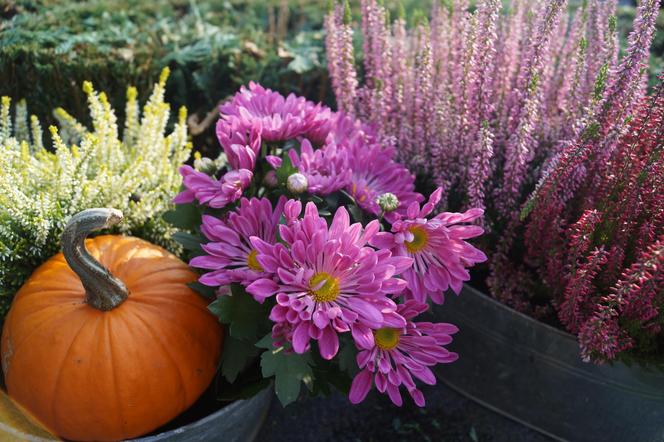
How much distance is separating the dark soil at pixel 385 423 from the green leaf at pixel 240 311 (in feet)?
2.15

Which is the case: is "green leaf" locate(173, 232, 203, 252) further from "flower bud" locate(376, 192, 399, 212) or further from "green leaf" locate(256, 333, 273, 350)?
"flower bud" locate(376, 192, 399, 212)

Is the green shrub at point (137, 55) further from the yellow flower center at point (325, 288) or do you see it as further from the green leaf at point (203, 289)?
the yellow flower center at point (325, 288)

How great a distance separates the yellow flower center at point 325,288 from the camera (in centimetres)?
119

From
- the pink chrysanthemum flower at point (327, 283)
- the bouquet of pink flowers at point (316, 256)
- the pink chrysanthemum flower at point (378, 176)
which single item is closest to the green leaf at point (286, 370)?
the bouquet of pink flowers at point (316, 256)

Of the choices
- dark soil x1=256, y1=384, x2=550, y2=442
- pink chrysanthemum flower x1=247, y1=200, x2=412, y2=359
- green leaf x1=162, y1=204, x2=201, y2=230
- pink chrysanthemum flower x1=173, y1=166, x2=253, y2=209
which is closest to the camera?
pink chrysanthemum flower x1=247, y1=200, x2=412, y2=359

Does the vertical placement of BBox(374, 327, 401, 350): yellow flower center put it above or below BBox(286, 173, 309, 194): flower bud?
below

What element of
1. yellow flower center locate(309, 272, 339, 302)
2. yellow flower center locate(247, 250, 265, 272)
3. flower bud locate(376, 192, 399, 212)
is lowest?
yellow flower center locate(247, 250, 265, 272)

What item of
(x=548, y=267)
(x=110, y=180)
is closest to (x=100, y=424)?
(x=110, y=180)

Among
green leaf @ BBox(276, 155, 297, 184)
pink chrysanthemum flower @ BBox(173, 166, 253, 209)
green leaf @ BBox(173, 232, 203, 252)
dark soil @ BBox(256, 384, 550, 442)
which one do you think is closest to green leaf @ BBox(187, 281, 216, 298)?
green leaf @ BBox(173, 232, 203, 252)

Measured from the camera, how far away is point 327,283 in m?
1.20

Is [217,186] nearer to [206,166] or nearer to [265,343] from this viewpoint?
[206,166]

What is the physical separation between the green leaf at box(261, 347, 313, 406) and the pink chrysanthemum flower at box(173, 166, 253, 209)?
0.37m

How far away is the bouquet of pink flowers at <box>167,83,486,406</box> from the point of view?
3.88ft

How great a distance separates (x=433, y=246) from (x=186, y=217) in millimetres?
671
